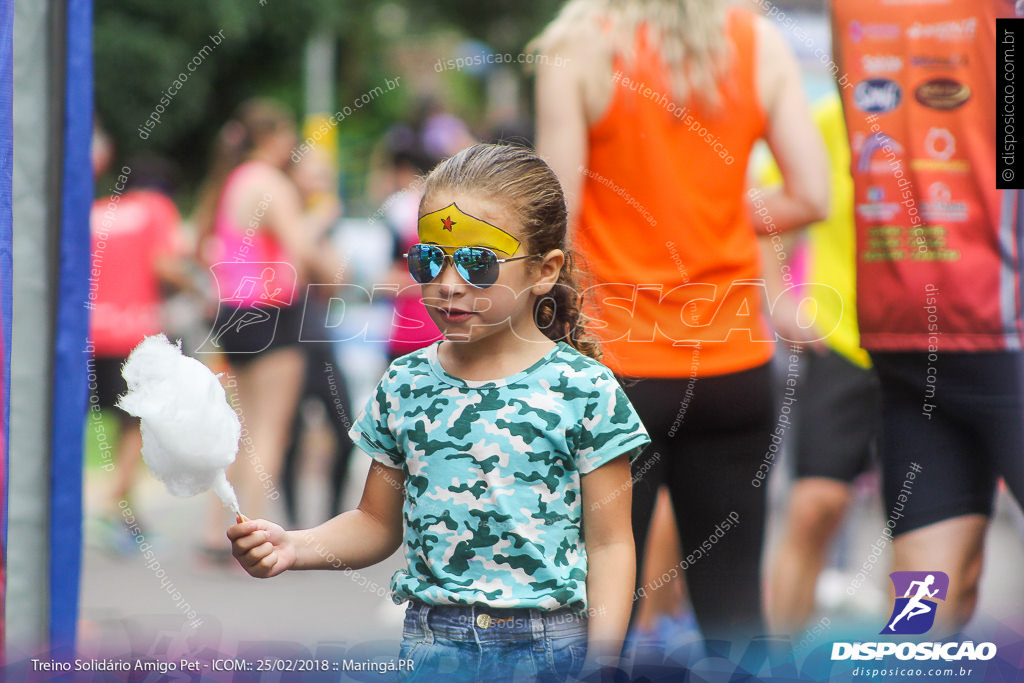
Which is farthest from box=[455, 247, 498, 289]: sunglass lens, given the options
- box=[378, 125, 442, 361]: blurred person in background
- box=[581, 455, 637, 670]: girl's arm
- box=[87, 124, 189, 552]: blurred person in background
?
box=[87, 124, 189, 552]: blurred person in background

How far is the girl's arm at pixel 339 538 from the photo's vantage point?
1.70 metres

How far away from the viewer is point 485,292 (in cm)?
178

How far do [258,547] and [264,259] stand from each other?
2.60 m

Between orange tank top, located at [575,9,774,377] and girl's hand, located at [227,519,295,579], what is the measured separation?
888 mm

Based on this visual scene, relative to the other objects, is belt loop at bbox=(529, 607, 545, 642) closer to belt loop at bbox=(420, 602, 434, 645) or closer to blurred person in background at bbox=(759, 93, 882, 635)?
belt loop at bbox=(420, 602, 434, 645)

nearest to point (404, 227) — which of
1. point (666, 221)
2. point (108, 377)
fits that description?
point (108, 377)

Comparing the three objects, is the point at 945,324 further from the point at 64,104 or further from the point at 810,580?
the point at 64,104

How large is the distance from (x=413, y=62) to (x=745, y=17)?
8.84 metres

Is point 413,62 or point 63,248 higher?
point 413,62

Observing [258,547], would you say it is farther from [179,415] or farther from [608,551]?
[608,551]

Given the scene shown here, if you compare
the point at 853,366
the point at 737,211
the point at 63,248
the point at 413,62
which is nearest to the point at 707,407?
the point at 737,211

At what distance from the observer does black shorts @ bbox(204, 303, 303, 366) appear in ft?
12.1

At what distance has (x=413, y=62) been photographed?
10977 millimetres

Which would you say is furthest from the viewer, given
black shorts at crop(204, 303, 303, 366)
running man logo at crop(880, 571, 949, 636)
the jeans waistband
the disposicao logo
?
black shorts at crop(204, 303, 303, 366)
